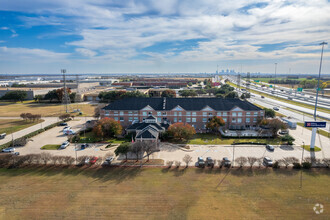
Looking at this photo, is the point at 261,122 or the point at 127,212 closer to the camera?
the point at 127,212

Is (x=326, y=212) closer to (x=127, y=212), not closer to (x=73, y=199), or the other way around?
(x=127, y=212)

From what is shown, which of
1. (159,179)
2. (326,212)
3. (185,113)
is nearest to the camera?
(326,212)

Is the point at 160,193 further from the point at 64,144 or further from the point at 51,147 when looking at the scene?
the point at 51,147

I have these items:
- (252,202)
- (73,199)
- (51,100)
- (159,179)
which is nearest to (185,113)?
(159,179)

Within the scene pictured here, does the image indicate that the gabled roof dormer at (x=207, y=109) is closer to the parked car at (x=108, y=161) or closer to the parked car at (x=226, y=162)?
the parked car at (x=226, y=162)

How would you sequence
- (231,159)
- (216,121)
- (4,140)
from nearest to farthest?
(231,159)
(4,140)
(216,121)

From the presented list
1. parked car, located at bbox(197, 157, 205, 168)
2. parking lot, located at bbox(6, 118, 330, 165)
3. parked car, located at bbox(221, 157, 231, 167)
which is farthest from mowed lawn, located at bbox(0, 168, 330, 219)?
parking lot, located at bbox(6, 118, 330, 165)

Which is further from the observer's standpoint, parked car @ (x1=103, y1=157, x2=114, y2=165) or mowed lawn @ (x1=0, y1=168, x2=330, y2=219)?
parked car @ (x1=103, y1=157, x2=114, y2=165)

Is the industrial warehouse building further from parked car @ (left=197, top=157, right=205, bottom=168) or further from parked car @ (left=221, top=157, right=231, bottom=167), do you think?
parked car @ (left=221, top=157, right=231, bottom=167)
